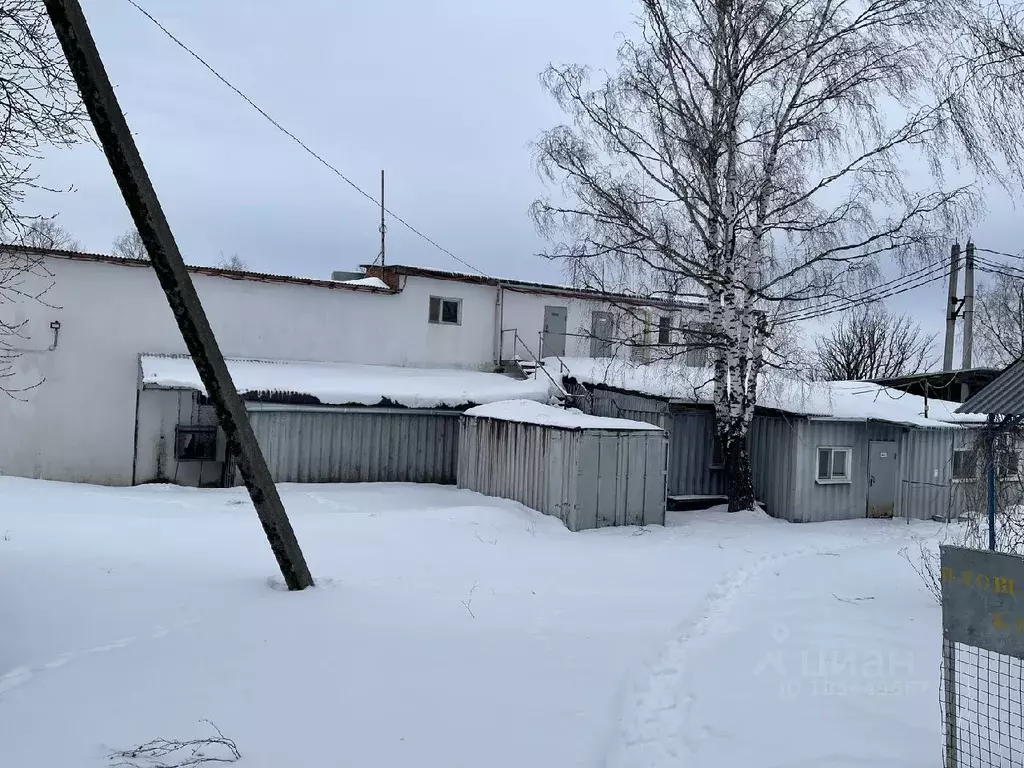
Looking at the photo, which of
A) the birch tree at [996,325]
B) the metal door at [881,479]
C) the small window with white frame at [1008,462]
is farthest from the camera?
the birch tree at [996,325]

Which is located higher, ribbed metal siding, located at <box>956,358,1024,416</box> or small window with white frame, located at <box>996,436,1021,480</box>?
ribbed metal siding, located at <box>956,358,1024,416</box>

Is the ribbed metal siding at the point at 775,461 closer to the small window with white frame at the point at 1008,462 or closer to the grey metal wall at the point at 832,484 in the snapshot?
the grey metal wall at the point at 832,484

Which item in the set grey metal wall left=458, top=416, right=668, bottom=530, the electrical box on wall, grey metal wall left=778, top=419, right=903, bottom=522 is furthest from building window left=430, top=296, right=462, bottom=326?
grey metal wall left=778, top=419, right=903, bottom=522

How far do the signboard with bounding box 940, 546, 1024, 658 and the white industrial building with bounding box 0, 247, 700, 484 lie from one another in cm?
1097

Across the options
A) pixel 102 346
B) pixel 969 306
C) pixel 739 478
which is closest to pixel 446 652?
pixel 739 478

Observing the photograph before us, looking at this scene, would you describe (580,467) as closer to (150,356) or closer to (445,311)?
(445,311)

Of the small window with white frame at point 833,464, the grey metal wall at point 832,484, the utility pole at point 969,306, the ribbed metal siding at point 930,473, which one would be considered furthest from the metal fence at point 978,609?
the utility pole at point 969,306

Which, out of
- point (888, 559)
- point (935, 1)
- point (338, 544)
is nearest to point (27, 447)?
point (338, 544)

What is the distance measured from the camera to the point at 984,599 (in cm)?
410

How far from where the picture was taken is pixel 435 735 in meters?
5.14

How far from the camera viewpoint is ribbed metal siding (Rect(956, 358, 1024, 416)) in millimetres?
9680

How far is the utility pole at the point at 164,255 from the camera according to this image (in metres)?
6.21

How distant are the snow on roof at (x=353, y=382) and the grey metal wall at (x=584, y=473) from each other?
10.5 ft

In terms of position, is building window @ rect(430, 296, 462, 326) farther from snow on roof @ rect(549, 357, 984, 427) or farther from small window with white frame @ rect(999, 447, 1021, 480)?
small window with white frame @ rect(999, 447, 1021, 480)
